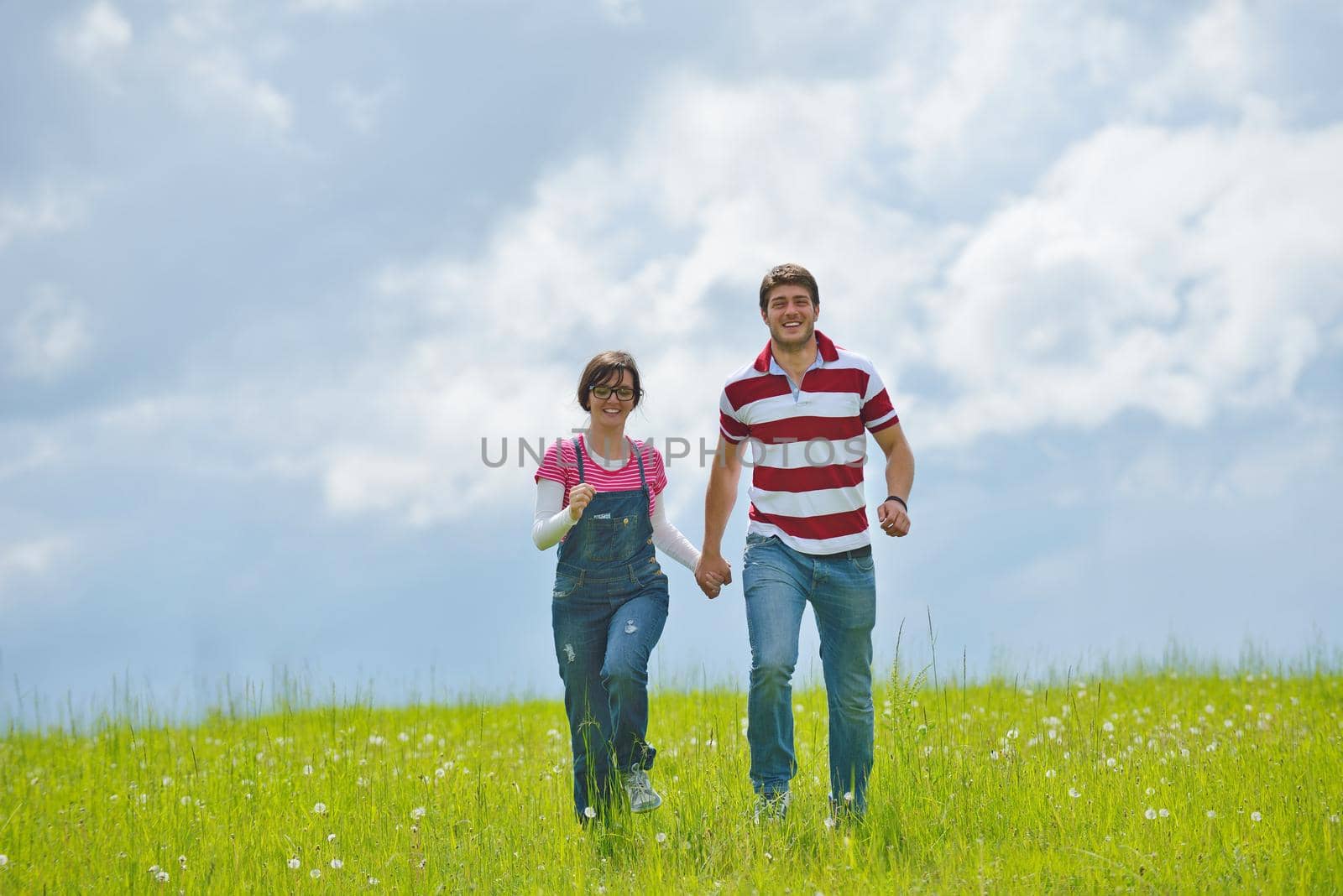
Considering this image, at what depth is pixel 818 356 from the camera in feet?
22.7

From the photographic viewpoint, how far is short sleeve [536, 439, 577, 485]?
22.2ft

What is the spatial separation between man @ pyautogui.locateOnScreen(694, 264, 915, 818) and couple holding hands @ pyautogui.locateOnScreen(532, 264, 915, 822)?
10 millimetres

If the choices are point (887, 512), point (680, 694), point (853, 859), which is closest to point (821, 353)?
point (887, 512)

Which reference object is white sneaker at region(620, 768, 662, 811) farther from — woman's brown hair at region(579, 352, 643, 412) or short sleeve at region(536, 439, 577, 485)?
woman's brown hair at region(579, 352, 643, 412)

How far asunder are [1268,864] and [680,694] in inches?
289

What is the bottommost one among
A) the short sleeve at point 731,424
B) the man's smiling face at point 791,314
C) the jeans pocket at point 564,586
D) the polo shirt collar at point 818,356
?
the jeans pocket at point 564,586

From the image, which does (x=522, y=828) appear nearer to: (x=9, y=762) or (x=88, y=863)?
(x=88, y=863)

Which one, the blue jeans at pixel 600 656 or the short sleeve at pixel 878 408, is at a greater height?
the short sleeve at pixel 878 408

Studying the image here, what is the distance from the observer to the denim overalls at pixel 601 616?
260 inches

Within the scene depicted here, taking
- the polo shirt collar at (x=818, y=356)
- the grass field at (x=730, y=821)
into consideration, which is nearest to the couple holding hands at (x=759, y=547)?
the polo shirt collar at (x=818, y=356)

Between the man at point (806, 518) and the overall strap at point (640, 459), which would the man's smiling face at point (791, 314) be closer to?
the man at point (806, 518)

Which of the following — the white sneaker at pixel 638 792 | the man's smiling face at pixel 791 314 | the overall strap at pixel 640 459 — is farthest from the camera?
the overall strap at pixel 640 459

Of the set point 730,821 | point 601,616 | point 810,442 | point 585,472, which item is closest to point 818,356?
point 810,442

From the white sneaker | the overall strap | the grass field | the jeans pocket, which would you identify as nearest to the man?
the grass field
